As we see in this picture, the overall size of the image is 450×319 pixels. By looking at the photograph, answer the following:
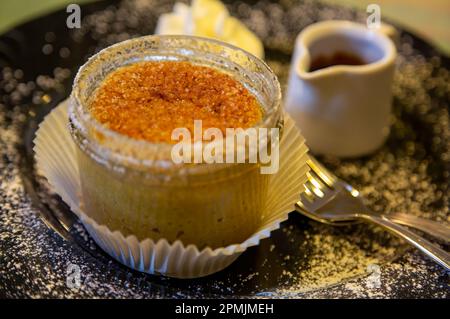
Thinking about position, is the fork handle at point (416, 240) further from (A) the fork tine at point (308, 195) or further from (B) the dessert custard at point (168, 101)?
(B) the dessert custard at point (168, 101)

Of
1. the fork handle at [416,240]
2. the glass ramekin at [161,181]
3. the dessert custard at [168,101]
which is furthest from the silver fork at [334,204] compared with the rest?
the dessert custard at [168,101]

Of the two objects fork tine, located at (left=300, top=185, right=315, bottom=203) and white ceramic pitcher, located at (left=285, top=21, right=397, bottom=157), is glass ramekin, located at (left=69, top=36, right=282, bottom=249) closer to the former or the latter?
fork tine, located at (left=300, top=185, right=315, bottom=203)

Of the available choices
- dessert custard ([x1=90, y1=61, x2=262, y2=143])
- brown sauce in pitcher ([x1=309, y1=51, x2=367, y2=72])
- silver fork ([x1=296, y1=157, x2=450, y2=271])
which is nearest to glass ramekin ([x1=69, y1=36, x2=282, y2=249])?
dessert custard ([x1=90, y1=61, x2=262, y2=143])

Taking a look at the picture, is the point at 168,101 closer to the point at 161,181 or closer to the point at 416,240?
the point at 161,181

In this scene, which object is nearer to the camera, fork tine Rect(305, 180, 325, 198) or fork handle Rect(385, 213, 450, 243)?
fork handle Rect(385, 213, 450, 243)
